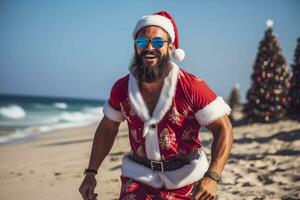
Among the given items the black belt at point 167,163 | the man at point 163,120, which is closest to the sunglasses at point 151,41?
the man at point 163,120

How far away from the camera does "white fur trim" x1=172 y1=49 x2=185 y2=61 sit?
3398 mm

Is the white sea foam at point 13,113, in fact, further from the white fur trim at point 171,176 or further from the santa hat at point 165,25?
the white fur trim at point 171,176

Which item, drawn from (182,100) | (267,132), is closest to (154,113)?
(182,100)

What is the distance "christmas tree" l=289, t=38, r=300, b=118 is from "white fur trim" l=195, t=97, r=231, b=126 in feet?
49.2

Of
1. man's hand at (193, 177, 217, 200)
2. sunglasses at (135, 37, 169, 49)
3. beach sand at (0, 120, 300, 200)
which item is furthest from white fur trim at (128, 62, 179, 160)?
beach sand at (0, 120, 300, 200)

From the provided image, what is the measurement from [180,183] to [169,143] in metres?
0.33

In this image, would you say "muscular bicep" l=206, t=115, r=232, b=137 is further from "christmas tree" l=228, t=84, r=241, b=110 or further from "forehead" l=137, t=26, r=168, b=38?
"christmas tree" l=228, t=84, r=241, b=110

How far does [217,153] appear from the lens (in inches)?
113

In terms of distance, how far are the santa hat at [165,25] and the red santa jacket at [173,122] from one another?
0.64 ft

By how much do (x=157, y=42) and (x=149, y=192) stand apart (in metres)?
1.19

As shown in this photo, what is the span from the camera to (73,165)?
838cm

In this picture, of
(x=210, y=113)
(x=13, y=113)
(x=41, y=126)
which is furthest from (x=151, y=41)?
(x=13, y=113)

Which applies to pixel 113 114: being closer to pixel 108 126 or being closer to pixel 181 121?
pixel 108 126

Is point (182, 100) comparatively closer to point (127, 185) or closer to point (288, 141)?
point (127, 185)
